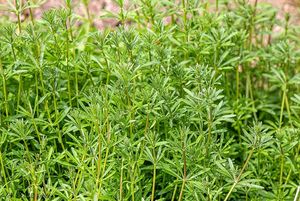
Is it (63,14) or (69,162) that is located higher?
(63,14)

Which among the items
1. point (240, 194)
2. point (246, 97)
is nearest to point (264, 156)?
point (240, 194)

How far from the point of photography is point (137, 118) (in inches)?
98.0

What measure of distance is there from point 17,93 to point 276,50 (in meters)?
1.27

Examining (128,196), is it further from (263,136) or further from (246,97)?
A: (246,97)

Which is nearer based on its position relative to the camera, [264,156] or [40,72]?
[40,72]

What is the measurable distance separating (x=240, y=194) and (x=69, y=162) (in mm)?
767

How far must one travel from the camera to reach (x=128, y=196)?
234cm

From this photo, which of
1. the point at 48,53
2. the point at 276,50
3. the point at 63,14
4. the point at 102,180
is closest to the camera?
the point at 102,180

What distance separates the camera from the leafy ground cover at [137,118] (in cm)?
228

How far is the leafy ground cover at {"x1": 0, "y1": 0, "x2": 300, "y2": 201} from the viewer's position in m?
2.28

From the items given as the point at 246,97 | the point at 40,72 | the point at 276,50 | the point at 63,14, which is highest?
the point at 63,14

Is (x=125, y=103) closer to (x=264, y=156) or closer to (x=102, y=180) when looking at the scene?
(x=102, y=180)

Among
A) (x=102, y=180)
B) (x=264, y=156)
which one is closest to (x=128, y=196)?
(x=102, y=180)

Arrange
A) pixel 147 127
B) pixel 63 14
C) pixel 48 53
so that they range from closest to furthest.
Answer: pixel 147 127 → pixel 63 14 → pixel 48 53
